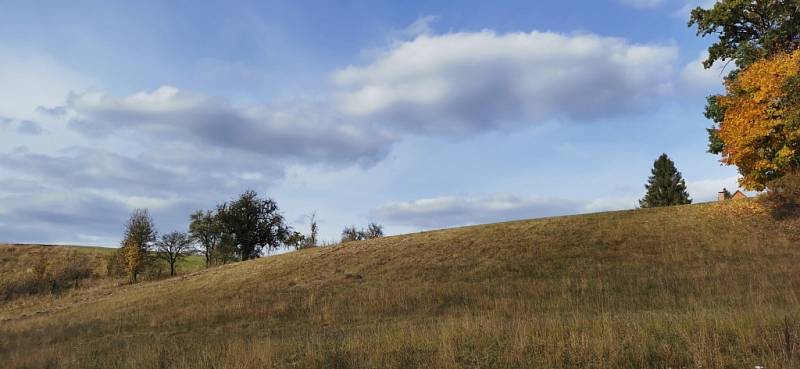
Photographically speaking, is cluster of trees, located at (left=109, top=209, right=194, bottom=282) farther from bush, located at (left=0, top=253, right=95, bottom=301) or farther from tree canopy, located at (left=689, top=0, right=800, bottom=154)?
tree canopy, located at (left=689, top=0, right=800, bottom=154)

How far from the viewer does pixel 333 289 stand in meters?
28.1

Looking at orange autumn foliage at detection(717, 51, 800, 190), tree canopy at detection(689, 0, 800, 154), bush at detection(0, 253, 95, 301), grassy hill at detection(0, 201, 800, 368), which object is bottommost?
grassy hill at detection(0, 201, 800, 368)

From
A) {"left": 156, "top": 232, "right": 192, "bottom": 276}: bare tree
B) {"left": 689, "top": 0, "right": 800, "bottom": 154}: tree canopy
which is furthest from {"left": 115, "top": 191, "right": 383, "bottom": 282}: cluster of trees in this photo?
{"left": 689, "top": 0, "right": 800, "bottom": 154}: tree canopy

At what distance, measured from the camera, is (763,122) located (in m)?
27.7

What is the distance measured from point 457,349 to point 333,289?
1965cm

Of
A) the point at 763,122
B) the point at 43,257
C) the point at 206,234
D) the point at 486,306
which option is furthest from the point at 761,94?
the point at 43,257

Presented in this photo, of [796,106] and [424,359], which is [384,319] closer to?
[424,359]

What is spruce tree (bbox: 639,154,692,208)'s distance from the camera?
7919cm

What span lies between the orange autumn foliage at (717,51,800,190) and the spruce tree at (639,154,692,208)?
54147 mm

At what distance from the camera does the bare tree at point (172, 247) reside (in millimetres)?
65375

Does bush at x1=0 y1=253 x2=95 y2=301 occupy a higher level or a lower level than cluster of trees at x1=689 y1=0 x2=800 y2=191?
lower

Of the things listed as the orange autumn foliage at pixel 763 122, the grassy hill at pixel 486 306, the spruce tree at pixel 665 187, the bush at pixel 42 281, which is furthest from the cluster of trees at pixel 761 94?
the bush at pixel 42 281

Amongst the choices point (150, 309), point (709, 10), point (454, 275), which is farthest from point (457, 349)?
point (709, 10)

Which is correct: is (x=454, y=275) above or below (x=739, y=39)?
below
